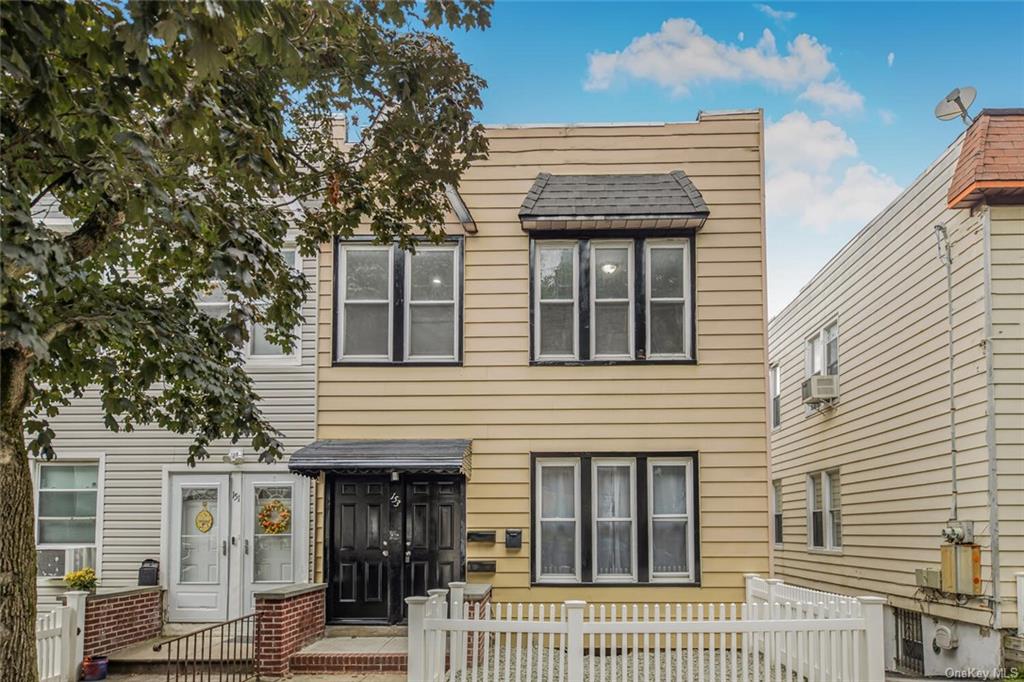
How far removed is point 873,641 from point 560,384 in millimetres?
5209

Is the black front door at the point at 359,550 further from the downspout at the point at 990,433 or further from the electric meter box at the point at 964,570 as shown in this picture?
the downspout at the point at 990,433

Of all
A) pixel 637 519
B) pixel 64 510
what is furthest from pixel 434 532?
pixel 64 510

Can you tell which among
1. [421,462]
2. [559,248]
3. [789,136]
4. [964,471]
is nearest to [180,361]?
[421,462]

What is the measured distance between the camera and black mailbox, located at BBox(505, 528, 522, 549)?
12.2m

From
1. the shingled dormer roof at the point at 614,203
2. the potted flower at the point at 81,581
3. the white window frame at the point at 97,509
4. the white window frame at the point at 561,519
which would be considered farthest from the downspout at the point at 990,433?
the white window frame at the point at 97,509

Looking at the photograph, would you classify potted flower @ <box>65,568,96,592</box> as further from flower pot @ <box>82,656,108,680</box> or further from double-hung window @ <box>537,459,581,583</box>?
double-hung window @ <box>537,459,581,583</box>

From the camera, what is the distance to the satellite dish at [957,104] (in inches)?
462

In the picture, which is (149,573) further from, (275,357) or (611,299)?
(611,299)

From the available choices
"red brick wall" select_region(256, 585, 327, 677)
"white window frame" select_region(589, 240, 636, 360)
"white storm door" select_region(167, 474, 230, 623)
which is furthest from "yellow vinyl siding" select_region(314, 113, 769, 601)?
"red brick wall" select_region(256, 585, 327, 677)

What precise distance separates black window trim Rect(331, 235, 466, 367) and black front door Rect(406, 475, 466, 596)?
60.7 inches

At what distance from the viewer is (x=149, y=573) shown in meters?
12.4

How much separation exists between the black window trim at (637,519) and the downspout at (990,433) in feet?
11.1

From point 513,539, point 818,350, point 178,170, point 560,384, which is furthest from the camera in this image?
point 818,350

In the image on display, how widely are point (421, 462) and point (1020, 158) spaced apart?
26.0 ft
